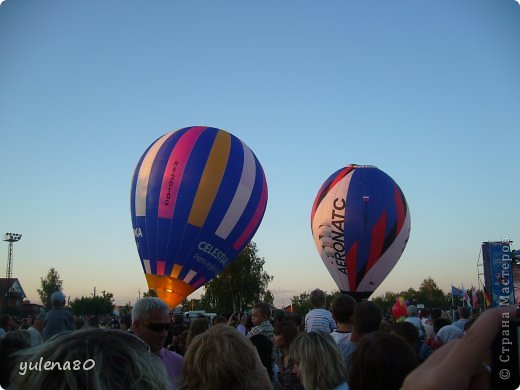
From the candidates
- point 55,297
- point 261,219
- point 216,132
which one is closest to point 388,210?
point 261,219

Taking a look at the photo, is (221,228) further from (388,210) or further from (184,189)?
(388,210)

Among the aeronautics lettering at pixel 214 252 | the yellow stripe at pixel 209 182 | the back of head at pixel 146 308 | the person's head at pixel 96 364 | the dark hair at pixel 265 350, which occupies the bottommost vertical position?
the dark hair at pixel 265 350

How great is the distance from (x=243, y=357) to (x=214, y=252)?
1172cm

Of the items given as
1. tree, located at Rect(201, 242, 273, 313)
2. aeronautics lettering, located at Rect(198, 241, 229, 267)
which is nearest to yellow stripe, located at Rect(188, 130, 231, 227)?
aeronautics lettering, located at Rect(198, 241, 229, 267)

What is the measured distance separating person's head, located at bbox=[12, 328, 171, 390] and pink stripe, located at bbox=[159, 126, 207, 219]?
12611mm

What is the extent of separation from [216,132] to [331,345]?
40.7 ft

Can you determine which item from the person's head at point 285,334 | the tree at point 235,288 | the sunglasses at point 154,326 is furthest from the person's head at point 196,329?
the tree at point 235,288

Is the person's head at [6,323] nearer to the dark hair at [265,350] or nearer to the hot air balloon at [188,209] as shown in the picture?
the dark hair at [265,350]

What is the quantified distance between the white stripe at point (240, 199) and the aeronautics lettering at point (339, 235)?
5.20 meters

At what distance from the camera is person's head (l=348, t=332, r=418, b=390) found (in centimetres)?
214

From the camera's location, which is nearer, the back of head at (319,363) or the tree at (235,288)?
the back of head at (319,363)

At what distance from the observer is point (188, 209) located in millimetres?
13766

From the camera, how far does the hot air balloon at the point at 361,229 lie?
19.2m

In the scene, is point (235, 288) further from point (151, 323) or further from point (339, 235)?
point (151, 323)
